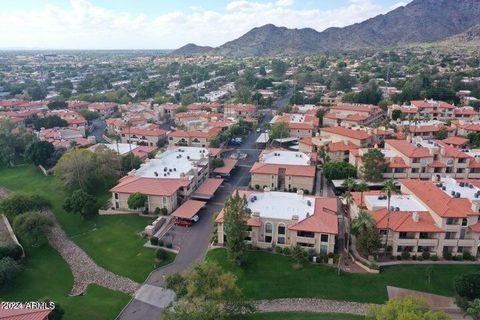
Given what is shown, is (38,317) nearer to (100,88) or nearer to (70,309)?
(70,309)

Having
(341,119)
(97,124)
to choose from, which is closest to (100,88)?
(97,124)

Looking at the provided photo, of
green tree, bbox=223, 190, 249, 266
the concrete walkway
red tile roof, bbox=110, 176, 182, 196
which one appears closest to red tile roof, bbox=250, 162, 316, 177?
red tile roof, bbox=110, 176, 182, 196

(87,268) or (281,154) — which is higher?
(281,154)

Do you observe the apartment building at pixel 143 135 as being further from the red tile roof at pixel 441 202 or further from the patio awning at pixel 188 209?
the red tile roof at pixel 441 202

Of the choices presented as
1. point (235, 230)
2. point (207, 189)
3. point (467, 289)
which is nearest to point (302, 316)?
point (235, 230)

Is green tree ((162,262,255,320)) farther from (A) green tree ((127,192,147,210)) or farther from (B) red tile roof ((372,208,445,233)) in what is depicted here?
(A) green tree ((127,192,147,210))

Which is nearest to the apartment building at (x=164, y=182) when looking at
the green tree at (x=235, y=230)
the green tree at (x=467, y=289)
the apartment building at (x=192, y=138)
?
the green tree at (x=235, y=230)

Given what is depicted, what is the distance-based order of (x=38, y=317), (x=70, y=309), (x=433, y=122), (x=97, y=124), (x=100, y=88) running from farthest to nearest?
(x=100, y=88), (x=97, y=124), (x=433, y=122), (x=70, y=309), (x=38, y=317)
